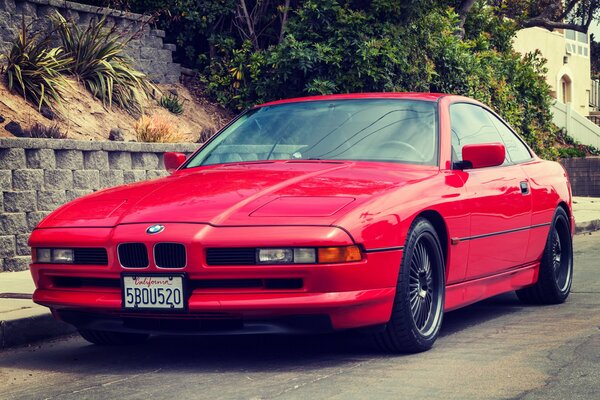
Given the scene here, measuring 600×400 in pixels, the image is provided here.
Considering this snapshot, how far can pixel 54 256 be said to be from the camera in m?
5.98

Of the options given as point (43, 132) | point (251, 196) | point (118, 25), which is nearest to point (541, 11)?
point (118, 25)

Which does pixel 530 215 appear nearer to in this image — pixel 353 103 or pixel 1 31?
Answer: pixel 353 103

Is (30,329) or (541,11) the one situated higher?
(541,11)

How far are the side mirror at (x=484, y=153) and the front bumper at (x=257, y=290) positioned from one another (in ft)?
3.97

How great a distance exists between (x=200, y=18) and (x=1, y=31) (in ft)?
13.4

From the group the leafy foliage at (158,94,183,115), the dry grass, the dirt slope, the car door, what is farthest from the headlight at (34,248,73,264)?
the leafy foliage at (158,94,183,115)

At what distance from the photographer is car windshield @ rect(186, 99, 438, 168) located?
6.78m

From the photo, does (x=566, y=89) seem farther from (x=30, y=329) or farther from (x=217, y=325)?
(x=217, y=325)

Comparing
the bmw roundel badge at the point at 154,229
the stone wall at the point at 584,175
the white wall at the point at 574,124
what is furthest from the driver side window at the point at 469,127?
the white wall at the point at 574,124

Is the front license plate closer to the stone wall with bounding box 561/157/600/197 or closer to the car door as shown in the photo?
the car door

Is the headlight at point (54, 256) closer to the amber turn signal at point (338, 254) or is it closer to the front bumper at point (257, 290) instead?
the front bumper at point (257, 290)

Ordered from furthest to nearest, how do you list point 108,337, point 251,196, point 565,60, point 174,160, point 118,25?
point 565,60, point 118,25, point 174,160, point 108,337, point 251,196

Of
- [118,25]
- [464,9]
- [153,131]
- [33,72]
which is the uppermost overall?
[464,9]

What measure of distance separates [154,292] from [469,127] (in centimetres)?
280
